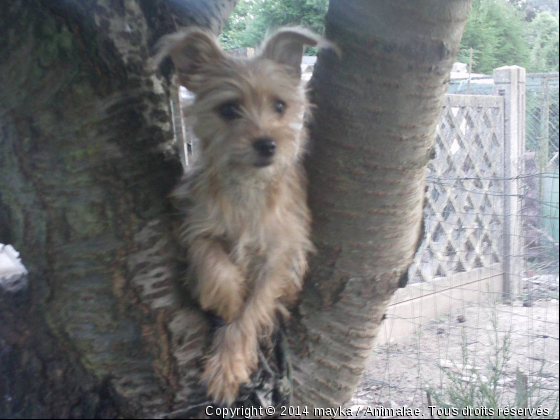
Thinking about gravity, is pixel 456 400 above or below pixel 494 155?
below

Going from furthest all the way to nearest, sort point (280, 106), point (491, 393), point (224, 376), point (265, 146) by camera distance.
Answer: point (491, 393) < point (280, 106) < point (265, 146) < point (224, 376)

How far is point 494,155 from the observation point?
15.2 feet

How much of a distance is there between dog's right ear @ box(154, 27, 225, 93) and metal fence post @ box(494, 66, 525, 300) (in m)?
1.98

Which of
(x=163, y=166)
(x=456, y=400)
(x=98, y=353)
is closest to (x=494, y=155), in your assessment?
(x=456, y=400)

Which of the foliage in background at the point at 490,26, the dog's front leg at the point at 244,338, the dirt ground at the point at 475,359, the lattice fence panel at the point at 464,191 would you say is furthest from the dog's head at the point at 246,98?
the lattice fence panel at the point at 464,191

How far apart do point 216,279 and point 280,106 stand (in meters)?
0.84

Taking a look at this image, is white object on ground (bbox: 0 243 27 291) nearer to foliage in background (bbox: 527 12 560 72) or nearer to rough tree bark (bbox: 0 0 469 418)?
rough tree bark (bbox: 0 0 469 418)

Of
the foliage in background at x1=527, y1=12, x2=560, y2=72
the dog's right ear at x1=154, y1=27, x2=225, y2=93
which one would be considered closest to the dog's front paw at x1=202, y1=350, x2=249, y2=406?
the dog's right ear at x1=154, y1=27, x2=225, y2=93

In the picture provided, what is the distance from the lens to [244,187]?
85.3 inches

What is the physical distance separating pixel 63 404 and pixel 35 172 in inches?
33.1

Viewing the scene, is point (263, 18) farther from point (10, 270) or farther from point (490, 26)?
point (10, 270)

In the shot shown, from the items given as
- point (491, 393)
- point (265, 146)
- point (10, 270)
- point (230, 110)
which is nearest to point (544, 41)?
point (265, 146)


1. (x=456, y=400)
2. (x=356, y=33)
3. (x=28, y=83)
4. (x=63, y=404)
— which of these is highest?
(x=356, y=33)

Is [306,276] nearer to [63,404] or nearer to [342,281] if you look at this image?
[342,281]
